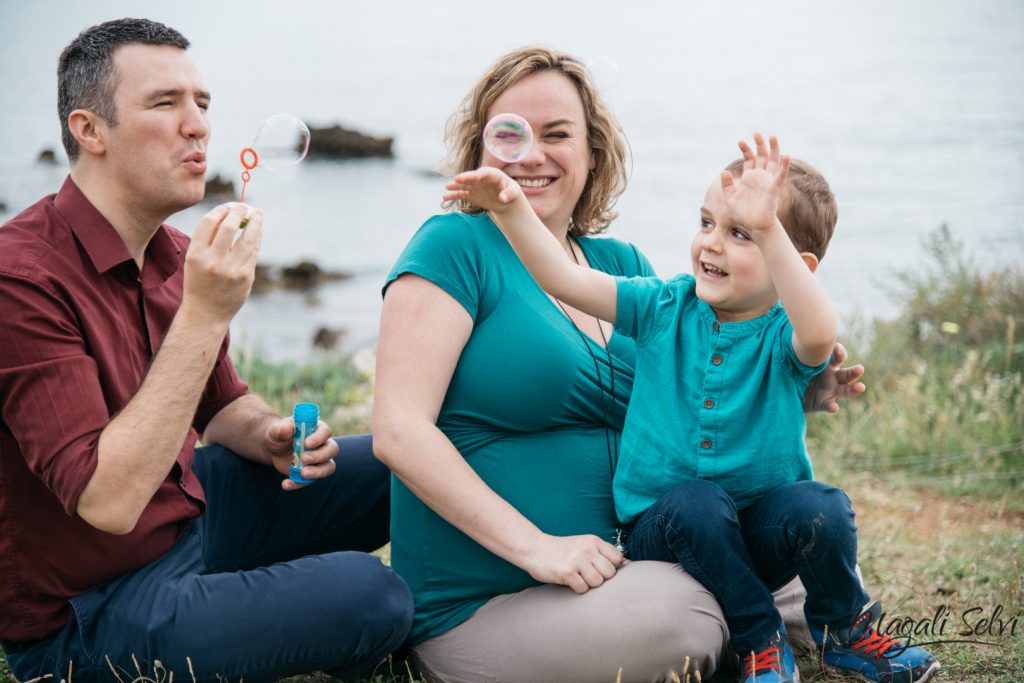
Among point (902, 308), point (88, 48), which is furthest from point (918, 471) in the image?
point (88, 48)

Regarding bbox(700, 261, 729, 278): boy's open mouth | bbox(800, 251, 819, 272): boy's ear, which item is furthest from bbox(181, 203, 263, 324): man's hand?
bbox(800, 251, 819, 272): boy's ear

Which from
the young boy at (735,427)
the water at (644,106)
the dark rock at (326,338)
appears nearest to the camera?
the young boy at (735,427)

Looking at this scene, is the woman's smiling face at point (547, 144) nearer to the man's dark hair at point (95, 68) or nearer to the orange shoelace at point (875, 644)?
the man's dark hair at point (95, 68)

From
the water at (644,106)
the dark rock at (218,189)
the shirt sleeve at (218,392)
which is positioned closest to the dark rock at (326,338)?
the water at (644,106)

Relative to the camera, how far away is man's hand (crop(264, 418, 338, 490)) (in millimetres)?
2750

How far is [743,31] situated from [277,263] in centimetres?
3488

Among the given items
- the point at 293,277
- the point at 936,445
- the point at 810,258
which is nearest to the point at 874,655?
the point at 810,258

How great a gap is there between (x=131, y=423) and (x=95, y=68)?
92 centimetres

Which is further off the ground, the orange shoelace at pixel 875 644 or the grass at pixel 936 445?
the orange shoelace at pixel 875 644

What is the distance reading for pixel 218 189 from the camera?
15273 mm

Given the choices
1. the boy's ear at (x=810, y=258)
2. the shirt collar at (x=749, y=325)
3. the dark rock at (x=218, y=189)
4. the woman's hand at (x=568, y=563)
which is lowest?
the dark rock at (x=218, y=189)

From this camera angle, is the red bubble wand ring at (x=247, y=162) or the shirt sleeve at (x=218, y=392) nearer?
the red bubble wand ring at (x=247, y=162)

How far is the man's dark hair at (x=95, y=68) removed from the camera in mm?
2549

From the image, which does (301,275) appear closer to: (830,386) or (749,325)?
(830,386)
